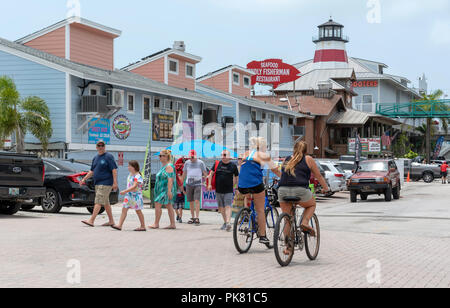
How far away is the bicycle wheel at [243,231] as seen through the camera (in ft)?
34.3

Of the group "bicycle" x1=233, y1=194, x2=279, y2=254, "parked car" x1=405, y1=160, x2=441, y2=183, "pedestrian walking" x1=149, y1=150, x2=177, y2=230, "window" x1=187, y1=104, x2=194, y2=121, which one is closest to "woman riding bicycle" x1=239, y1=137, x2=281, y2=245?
"bicycle" x1=233, y1=194, x2=279, y2=254

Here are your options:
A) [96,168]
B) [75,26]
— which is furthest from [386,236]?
[75,26]

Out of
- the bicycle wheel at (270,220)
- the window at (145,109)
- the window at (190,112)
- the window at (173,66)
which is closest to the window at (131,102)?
the window at (145,109)

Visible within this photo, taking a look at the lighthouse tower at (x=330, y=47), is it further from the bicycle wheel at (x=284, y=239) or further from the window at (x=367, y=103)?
the bicycle wheel at (x=284, y=239)

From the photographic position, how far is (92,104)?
89.5 feet

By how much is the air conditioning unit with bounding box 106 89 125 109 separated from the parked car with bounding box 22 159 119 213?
376 inches

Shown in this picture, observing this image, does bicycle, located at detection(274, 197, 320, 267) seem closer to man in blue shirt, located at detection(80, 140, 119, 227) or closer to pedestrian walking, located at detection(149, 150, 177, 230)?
pedestrian walking, located at detection(149, 150, 177, 230)

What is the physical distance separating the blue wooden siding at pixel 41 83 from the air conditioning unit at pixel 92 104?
813mm

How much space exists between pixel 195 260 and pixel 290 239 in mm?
1397

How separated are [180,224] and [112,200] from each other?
2.66 meters

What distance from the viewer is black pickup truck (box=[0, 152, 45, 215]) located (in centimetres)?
1633

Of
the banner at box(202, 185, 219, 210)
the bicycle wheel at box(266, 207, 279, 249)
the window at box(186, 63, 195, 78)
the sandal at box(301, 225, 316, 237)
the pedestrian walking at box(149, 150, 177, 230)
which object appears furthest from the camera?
the window at box(186, 63, 195, 78)
